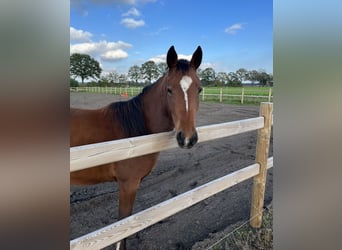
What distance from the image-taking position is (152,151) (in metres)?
0.97

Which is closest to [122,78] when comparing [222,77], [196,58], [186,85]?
[186,85]

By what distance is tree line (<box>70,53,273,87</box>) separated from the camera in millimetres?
570

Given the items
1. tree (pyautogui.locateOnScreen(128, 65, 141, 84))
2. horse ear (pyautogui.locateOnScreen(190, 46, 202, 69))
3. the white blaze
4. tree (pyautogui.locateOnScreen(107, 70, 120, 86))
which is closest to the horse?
horse ear (pyautogui.locateOnScreen(190, 46, 202, 69))

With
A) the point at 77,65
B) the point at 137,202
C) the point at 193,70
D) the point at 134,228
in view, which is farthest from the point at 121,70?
the point at 137,202

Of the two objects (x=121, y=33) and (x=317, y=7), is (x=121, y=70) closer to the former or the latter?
(x=121, y=33)

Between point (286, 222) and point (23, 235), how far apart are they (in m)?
0.72

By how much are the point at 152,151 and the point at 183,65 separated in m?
0.37

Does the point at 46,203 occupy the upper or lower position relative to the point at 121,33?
lower

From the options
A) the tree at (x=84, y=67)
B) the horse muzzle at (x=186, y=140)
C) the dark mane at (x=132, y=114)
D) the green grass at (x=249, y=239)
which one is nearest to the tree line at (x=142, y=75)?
the tree at (x=84, y=67)

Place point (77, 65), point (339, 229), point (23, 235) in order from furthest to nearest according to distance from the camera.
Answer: point (339, 229) < point (77, 65) < point (23, 235)

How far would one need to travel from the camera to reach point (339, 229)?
687 millimetres

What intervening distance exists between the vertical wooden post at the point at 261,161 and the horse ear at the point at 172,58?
2.23ft

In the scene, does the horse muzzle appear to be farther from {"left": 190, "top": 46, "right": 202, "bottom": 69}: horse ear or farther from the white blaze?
{"left": 190, "top": 46, "right": 202, "bottom": 69}: horse ear

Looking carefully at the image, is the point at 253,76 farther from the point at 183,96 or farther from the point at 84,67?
the point at 84,67
